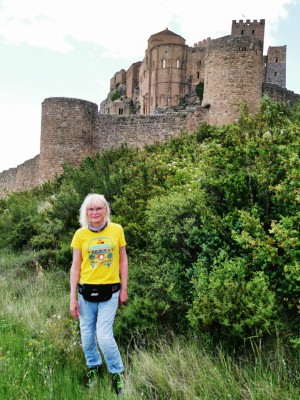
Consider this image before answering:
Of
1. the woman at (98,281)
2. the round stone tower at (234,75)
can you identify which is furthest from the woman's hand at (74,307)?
the round stone tower at (234,75)

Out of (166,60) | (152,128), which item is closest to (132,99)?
(166,60)

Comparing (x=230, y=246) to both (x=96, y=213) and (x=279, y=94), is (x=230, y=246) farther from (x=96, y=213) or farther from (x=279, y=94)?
(x=279, y=94)

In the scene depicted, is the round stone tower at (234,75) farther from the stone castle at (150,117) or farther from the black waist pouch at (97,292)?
the black waist pouch at (97,292)

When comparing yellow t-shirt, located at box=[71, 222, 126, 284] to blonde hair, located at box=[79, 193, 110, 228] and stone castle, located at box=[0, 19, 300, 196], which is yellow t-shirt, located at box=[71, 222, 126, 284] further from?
stone castle, located at box=[0, 19, 300, 196]

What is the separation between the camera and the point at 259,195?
4.55 m

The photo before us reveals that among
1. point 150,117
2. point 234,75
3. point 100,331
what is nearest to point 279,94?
point 234,75

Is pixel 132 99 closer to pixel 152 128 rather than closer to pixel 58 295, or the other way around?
pixel 152 128

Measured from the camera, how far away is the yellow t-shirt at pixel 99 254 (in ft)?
12.8

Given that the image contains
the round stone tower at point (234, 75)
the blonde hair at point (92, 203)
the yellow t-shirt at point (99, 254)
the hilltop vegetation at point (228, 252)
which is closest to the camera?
the hilltop vegetation at point (228, 252)

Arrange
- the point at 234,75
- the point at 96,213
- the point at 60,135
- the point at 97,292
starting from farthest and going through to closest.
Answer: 1. the point at 60,135
2. the point at 234,75
3. the point at 96,213
4. the point at 97,292

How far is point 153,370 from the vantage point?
12.2 feet

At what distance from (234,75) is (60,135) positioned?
26.3ft

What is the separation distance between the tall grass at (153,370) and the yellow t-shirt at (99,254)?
85cm

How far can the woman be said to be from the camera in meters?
3.83
